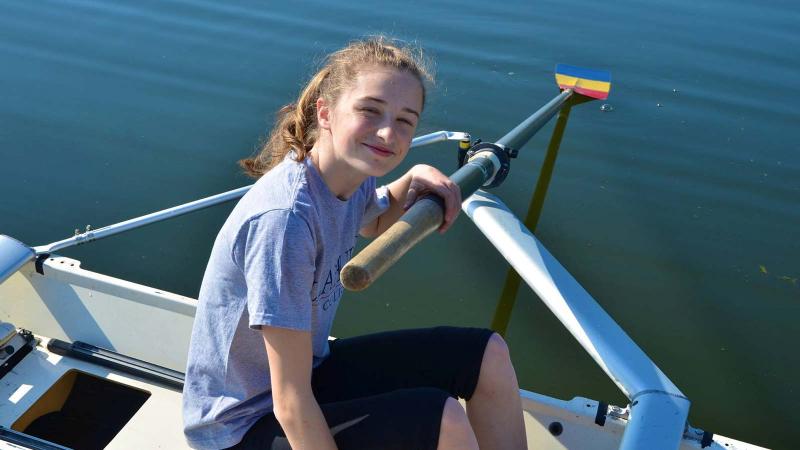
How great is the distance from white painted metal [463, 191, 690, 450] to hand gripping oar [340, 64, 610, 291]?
0.54ft

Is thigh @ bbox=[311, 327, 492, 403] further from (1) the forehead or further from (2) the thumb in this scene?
(1) the forehead

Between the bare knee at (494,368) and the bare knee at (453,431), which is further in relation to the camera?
the bare knee at (494,368)

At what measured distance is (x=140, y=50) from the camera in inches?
187

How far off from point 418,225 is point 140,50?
158 inches

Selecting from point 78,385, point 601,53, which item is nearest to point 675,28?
point 601,53

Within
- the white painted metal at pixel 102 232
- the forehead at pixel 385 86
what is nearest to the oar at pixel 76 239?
the white painted metal at pixel 102 232

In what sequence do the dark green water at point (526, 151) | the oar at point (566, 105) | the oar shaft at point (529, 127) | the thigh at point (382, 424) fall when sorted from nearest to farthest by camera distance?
the thigh at point (382, 424), the oar shaft at point (529, 127), the dark green water at point (526, 151), the oar at point (566, 105)

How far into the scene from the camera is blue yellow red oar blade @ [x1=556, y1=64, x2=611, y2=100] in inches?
146

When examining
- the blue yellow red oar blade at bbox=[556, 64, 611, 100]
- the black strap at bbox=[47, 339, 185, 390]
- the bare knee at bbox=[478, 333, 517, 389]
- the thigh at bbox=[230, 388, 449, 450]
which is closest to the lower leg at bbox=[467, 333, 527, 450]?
the bare knee at bbox=[478, 333, 517, 389]

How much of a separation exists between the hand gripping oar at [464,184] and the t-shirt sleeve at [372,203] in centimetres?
16

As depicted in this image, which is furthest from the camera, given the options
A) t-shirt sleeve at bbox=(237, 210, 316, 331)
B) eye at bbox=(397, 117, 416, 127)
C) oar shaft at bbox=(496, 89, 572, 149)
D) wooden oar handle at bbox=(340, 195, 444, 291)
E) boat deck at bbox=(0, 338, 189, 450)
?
oar shaft at bbox=(496, 89, 572, 149)

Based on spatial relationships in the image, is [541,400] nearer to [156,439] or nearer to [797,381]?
[156,439]

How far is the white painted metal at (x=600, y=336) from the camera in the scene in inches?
53.1

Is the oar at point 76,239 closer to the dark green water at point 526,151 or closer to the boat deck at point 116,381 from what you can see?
the boat deck at point 116,381
